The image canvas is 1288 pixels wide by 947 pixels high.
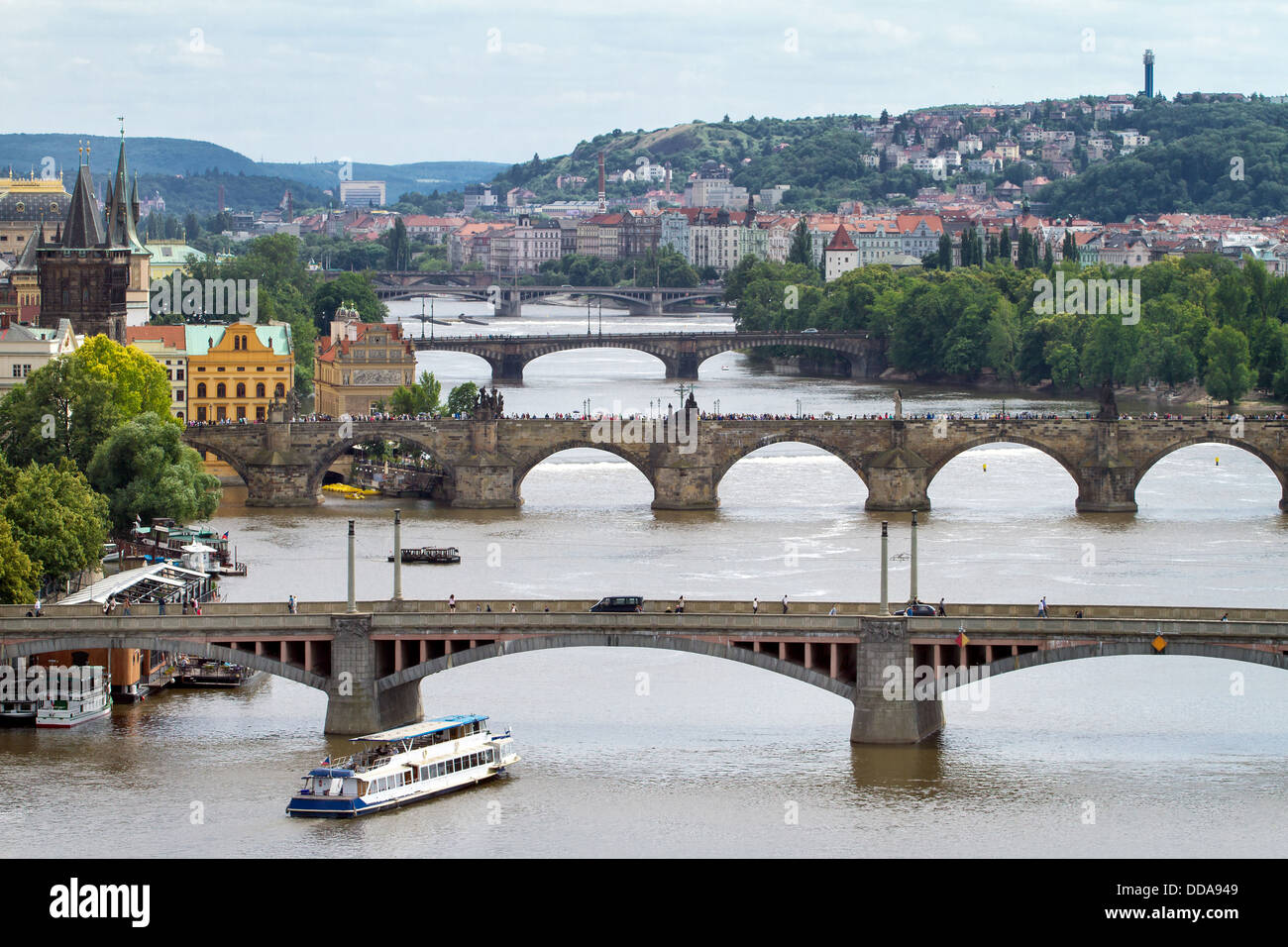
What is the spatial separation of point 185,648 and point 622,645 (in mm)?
7802

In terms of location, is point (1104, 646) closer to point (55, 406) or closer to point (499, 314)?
point (55, 406)

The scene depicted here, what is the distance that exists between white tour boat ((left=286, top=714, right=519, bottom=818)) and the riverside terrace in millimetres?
1466

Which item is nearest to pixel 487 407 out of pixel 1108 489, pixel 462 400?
pixel 462 400

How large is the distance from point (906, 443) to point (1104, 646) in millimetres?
Result: 37676

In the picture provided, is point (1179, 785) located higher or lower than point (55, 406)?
lower

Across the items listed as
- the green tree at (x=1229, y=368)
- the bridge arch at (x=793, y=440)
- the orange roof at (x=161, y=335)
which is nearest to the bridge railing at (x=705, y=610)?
the bridge arch at (x=793, y=440)

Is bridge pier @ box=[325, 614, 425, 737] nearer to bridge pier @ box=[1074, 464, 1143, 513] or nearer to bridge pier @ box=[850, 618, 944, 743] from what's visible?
bridge pier @ box=[850, 618, 944, 743]

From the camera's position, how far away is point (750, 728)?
48.5m

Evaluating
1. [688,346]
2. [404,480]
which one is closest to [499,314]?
[688,346]

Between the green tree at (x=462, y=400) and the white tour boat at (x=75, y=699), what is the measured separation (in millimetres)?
42766

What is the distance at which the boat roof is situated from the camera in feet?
146

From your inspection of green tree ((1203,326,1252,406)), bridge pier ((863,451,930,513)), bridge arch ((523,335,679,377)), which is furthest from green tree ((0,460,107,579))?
bridge arch ((523,335,679,377))

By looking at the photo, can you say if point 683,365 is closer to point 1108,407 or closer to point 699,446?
point 699,446

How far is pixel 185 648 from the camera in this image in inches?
1855
